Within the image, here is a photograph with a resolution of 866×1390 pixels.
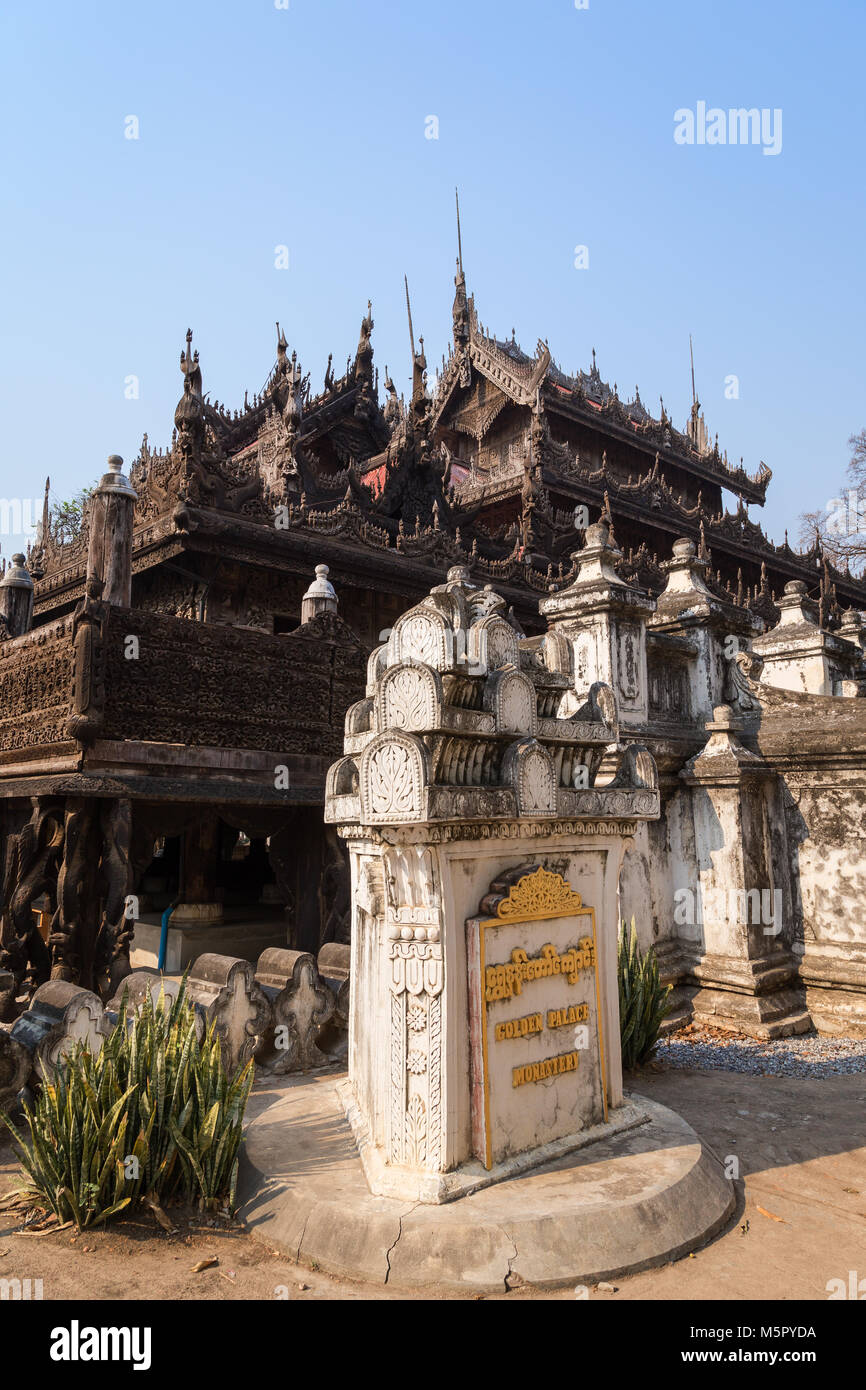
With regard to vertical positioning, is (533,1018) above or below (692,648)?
below

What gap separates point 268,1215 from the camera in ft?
12.2

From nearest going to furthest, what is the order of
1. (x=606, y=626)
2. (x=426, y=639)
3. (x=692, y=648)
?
1. (x=426, y=639)
2. (x=606, y=626)
3. (x=692, y=648)

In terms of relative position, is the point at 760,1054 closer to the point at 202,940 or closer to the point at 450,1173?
the point at 450,1173

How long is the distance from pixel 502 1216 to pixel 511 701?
2.20 m

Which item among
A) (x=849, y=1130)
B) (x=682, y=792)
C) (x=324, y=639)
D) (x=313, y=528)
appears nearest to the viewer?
(x=849, y=1130)

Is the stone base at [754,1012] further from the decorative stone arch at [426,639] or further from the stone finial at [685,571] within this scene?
the decorative stone arch at [426,639]

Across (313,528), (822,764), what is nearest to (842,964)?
(822,764)

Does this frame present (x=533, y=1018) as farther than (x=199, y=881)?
No

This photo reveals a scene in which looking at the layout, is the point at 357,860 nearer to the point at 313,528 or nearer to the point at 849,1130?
the point at 849,1130

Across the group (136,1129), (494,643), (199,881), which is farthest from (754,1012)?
(199,881)

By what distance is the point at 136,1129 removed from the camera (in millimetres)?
3990

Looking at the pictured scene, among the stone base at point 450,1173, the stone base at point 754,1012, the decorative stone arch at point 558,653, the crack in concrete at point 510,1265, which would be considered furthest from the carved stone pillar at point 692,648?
the crack in concrete at point 510,1265

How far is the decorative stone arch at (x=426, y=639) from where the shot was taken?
4.21 meters
